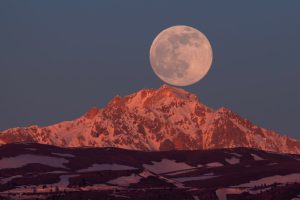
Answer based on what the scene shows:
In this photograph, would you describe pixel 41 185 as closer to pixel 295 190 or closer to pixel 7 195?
pixel 7 195

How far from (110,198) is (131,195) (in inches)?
239

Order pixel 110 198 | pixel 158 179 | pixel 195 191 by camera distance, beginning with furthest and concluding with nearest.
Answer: pixel 158 179 → pixel 195 191 → pixel 110 198

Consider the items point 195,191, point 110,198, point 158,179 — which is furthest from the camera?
point 158,179

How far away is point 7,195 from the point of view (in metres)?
148

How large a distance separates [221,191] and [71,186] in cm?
3298

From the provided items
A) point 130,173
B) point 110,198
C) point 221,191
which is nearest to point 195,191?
point 221,191

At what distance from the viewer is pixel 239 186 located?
176 m

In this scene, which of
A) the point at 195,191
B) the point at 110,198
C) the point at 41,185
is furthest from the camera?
the point at 41,185

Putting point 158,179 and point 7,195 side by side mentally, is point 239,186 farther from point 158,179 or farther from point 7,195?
point 7,195

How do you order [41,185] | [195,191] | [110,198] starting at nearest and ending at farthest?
[110,198], [195,191], [41,185]

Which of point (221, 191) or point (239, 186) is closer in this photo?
point (221, 191)

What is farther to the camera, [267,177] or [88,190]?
[267,177]

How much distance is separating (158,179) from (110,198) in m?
35.7

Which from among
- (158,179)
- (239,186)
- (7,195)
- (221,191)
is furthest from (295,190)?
(7,195)
